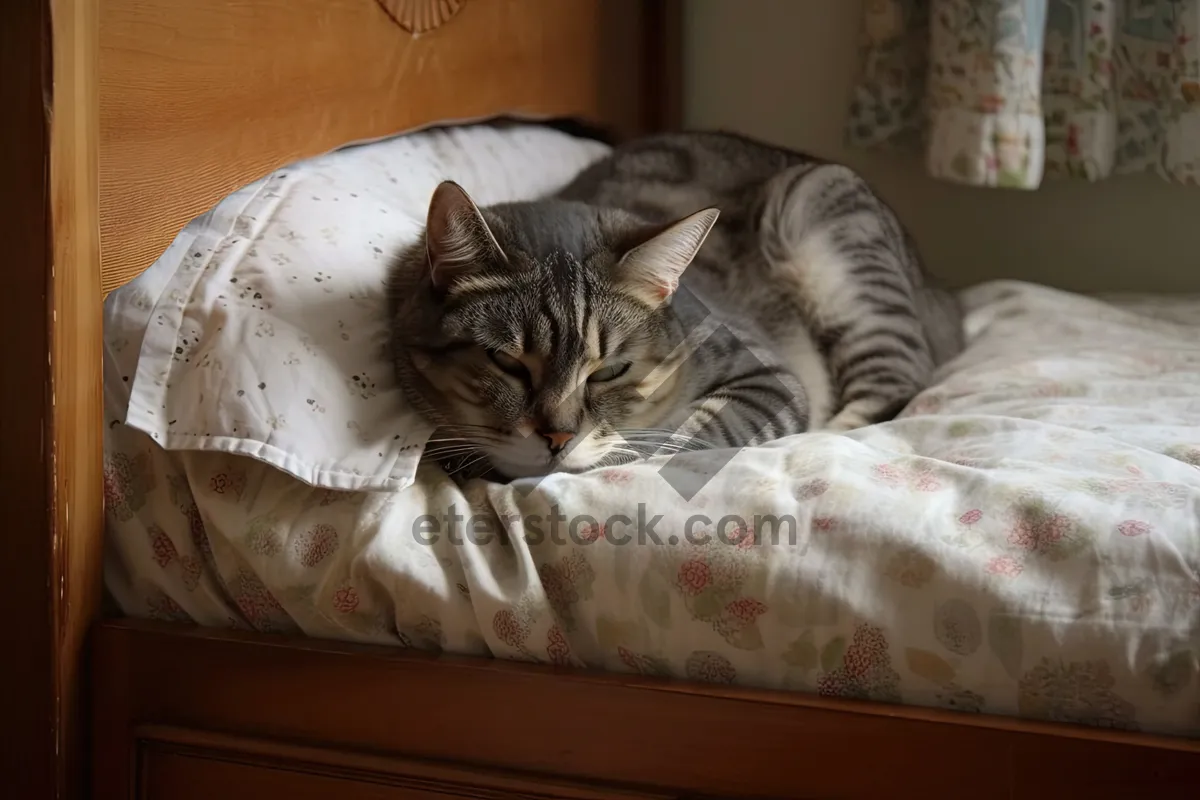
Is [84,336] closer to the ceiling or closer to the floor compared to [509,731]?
closer to the ceiling

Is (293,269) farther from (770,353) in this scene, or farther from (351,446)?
(770,353)

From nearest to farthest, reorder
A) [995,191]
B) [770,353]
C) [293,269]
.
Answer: [293,269], [770,353], [995,191]

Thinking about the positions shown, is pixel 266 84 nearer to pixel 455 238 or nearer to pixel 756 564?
pixel 455 238

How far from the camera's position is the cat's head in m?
1.15

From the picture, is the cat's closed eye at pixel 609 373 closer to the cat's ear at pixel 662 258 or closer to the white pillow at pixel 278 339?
the cat's ear at pixel 662 258

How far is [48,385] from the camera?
99 cm

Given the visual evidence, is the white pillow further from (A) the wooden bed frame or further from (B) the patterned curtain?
(B) the patterned curtain

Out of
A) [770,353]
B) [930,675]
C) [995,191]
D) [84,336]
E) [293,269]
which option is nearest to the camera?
[930,675]

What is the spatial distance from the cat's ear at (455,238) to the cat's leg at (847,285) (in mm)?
685

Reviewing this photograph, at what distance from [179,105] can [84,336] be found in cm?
31

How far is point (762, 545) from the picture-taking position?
97 cm

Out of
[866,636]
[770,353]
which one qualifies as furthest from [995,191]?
[866,636]

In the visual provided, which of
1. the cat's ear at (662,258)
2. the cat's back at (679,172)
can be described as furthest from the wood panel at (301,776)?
the cat's back at (679,172)

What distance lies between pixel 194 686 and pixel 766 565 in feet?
1.96
